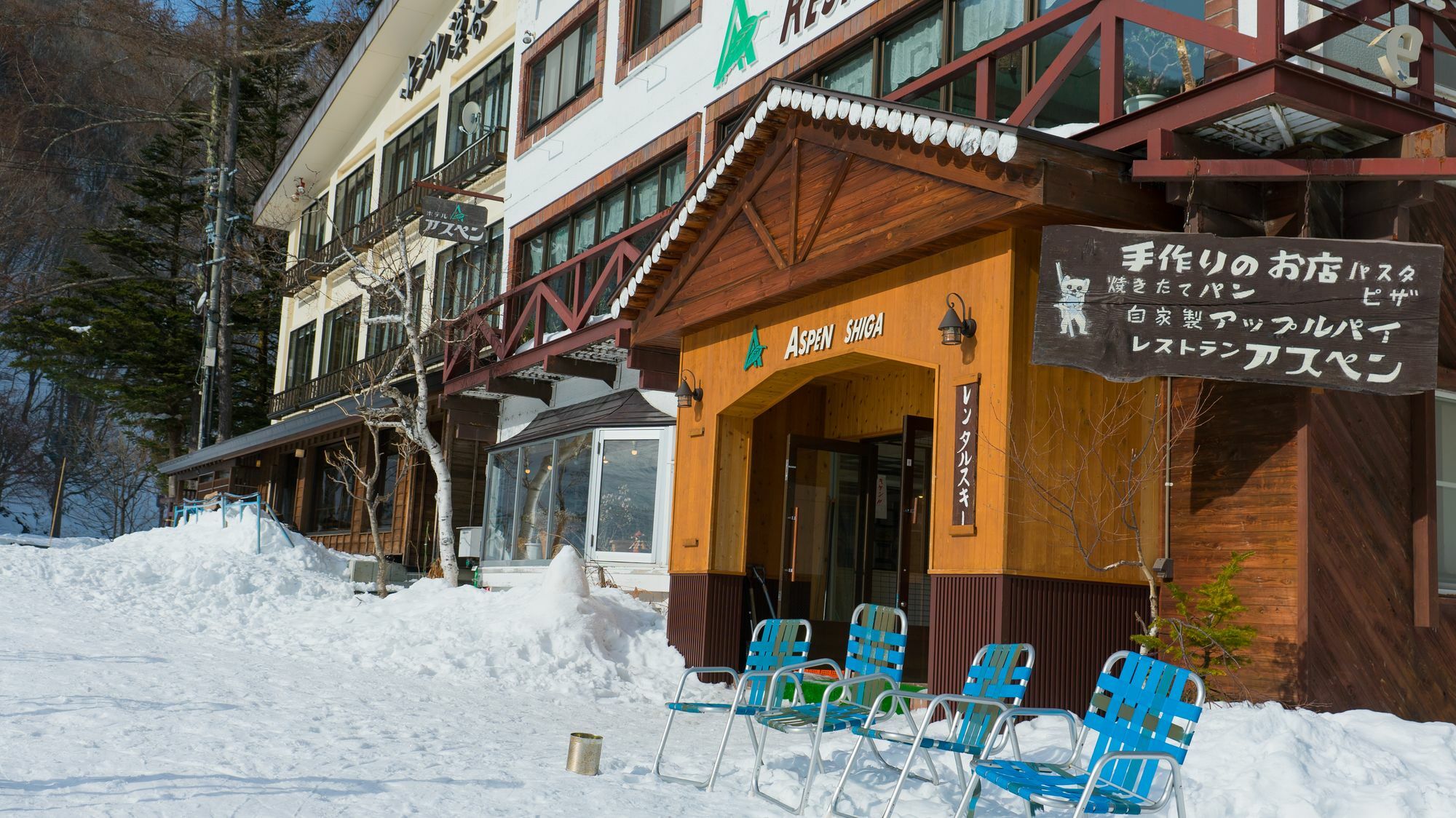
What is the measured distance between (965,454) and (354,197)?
2279 cm

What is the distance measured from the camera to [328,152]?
29719 mm

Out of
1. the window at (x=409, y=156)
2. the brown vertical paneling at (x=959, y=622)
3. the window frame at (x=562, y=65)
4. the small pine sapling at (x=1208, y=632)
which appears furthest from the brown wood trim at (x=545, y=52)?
the small pine sapling at (x=1208, y=632)

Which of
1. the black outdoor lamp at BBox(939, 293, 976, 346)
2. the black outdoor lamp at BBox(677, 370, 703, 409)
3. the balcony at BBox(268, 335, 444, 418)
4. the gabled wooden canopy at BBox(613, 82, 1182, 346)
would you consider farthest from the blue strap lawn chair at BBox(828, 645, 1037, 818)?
the balcony at BBox(268, 335, 444, 418)

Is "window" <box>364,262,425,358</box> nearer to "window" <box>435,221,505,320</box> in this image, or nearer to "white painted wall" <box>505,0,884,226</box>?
"window" <box>435,221,505,320</box>

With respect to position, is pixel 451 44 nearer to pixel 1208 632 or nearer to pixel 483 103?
pixel 483 103

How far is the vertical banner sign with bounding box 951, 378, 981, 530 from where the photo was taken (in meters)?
8.27

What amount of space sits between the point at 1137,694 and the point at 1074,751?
438 mm

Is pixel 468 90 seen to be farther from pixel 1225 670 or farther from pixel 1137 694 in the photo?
pixel 1137 694

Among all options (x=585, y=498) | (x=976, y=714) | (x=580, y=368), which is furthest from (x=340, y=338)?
(x=976, y=714)

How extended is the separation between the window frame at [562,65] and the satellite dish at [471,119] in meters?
1.50

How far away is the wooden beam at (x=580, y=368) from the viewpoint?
15.5 meters

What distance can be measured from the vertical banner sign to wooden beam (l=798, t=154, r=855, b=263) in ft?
6.55

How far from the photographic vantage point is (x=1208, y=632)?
7.55m

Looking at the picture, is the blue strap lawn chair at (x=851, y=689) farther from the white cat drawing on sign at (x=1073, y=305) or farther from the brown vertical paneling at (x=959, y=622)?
the white cat drawing on sign at (x=1073, y=305)
